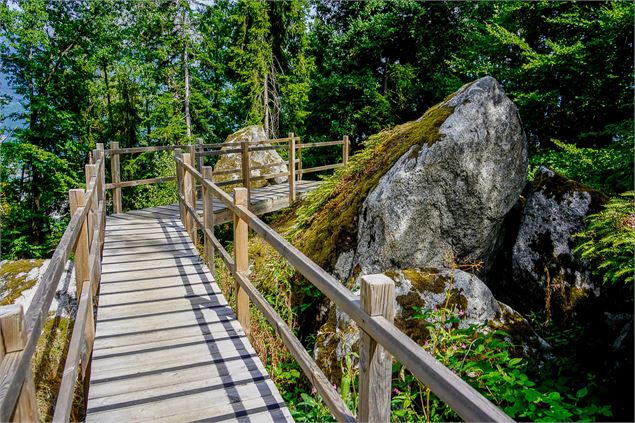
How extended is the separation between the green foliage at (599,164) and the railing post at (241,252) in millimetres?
6112

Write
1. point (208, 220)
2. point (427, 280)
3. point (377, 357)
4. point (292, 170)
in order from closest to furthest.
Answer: point (377, 357)
point (427, 280)
point (208, 220)
point (292, 170)

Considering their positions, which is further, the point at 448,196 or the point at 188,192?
the point at 188,192

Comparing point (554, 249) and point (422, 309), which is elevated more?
point (554, 249)

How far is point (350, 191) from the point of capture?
7.13 meters

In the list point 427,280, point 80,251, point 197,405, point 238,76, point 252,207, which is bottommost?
point 197,405

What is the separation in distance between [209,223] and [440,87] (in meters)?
14.8

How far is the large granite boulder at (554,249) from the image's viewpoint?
593 cm

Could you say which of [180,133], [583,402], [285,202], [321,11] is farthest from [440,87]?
[583,402]

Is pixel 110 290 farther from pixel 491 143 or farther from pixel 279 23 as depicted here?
pixel 279 23

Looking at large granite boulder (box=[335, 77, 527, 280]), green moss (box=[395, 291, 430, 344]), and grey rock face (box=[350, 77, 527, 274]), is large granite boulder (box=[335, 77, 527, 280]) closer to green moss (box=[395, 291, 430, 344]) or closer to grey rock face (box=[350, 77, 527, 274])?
grey rock face (box=[350, 77, 527, 274])

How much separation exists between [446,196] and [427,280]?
1.41 m

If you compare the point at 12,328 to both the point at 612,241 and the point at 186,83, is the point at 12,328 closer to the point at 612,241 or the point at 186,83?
the point at 612,241

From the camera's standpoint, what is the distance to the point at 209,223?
5664mm

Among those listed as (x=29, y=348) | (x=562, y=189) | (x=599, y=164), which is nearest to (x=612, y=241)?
(x=562, y=189)
